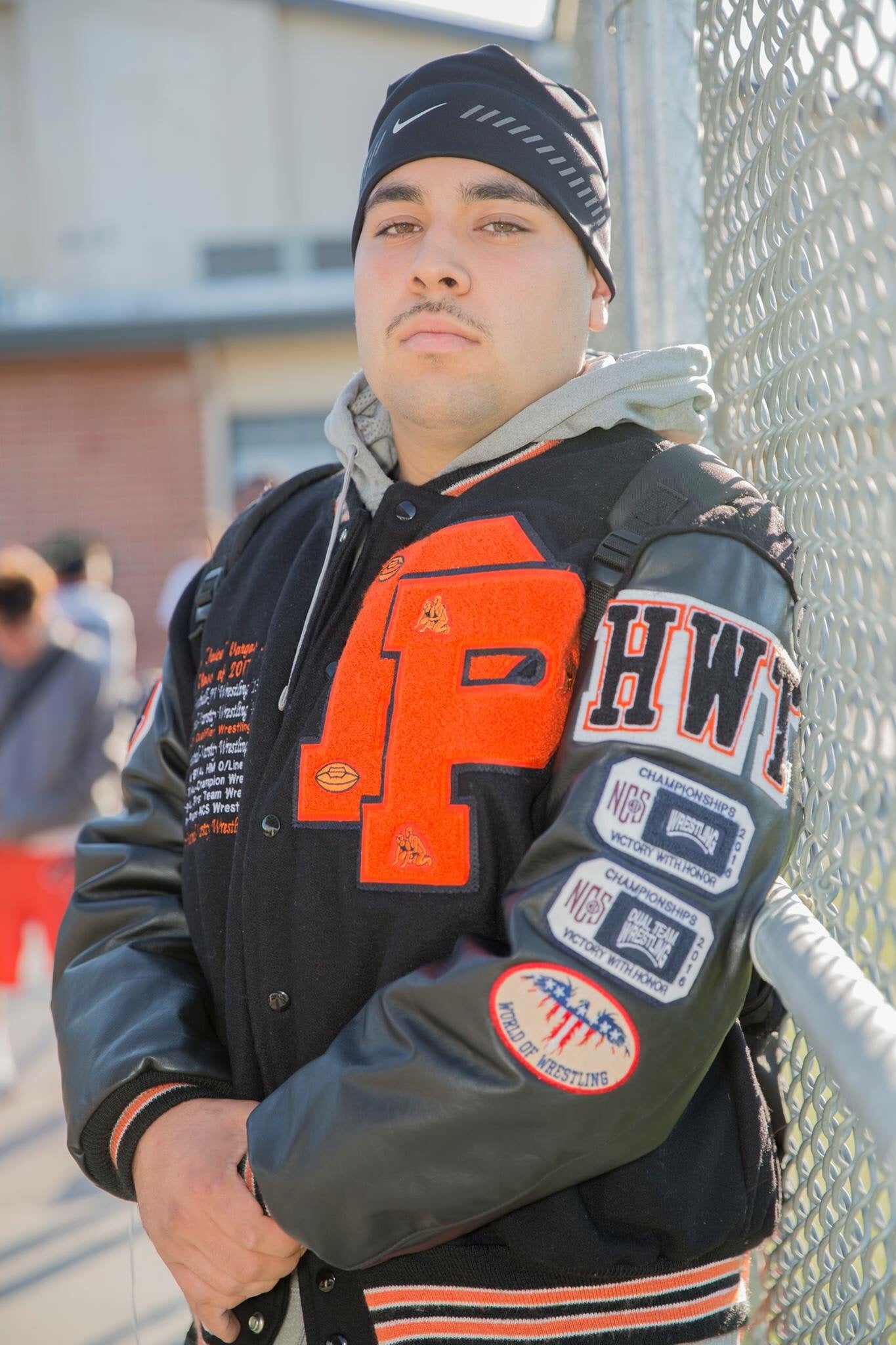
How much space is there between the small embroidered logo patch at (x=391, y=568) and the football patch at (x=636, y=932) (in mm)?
521

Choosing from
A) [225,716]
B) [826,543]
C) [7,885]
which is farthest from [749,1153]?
[7,885]

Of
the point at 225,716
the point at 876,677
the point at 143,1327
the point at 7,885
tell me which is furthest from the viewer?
the point at 7,885

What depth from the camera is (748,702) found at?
4.37 ft

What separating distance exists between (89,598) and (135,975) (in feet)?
19.1

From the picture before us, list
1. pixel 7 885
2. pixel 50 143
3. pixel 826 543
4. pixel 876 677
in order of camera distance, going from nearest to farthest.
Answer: pixel 876 677, pixel 826 543, pixel 7 885, pixel 50 143

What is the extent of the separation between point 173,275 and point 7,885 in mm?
8381

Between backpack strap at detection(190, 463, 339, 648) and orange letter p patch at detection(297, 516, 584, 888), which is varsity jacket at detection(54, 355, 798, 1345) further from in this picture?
backpack strap at detection(190, 463, 339, 648)

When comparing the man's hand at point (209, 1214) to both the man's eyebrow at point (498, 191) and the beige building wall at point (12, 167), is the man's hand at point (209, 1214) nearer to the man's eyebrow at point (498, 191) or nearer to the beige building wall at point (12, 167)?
the man's eyebrow at point (498, 191)

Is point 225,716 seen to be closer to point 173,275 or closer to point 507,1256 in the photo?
point 507,1256

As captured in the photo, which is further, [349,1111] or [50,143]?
[50,143]

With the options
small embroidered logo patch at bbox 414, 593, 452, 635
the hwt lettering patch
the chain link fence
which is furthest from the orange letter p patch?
the chain link fence

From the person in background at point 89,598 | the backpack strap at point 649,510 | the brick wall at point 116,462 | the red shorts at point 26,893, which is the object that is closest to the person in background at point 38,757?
the red shorts at point 26,893

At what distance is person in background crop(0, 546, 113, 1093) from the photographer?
17.4ft

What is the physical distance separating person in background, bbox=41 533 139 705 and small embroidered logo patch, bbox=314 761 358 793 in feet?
15.9
